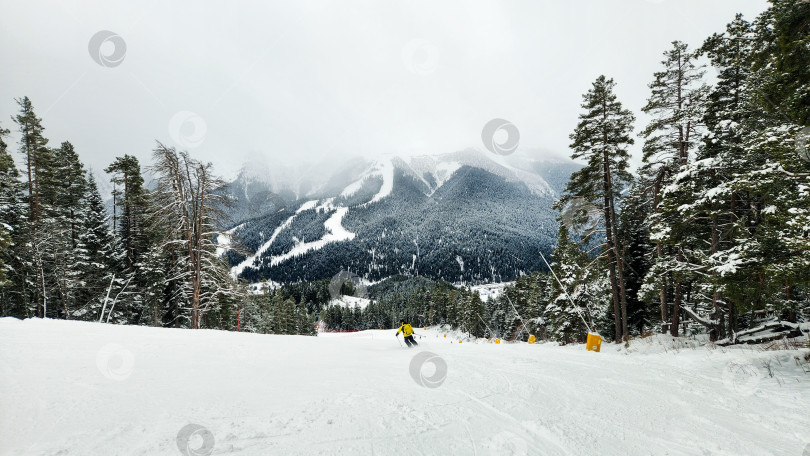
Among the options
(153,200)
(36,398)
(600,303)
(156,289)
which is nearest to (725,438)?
(36,398)

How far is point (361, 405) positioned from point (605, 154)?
17462 millimetres

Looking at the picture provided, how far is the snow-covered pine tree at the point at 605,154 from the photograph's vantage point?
1662 cm

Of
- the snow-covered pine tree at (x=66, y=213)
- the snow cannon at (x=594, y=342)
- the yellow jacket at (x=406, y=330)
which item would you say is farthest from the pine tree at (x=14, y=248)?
the snow cannon at (x=594, y=342)

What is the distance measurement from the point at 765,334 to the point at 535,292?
29.7 m

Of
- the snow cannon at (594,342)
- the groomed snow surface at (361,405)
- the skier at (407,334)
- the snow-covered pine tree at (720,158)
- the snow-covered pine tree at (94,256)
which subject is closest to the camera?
the groomed snow surface at (361,405)

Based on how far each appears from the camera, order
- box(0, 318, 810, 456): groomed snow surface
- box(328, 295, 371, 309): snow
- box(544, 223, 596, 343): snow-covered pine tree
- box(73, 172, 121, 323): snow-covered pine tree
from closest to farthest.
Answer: box(0, 318, 810, 456): groomed snow surface, box(73, 172, 121, 323): snow-covered pine tree, box(544, 223, 596, 343): snow-covered pine tree, box(328, 295, 371, 309): snow

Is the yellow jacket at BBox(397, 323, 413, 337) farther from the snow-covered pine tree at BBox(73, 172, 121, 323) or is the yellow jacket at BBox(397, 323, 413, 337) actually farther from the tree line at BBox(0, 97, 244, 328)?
the snow-covered pine tree at BBox(73, 172, 121, 323)

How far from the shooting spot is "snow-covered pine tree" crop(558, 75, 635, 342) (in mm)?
16625

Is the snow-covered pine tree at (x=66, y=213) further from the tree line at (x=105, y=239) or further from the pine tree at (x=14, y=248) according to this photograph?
the pine tree at (x=14, y=248)

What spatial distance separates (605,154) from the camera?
16.9m

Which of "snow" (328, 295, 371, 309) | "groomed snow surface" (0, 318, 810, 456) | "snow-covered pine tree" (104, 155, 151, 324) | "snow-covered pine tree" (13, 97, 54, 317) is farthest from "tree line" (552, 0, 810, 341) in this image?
"snow" (328, 295, 371, 309)

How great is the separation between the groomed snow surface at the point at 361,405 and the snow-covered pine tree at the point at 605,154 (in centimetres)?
1034

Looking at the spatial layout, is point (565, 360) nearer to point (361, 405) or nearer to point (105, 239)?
point (361, 405)

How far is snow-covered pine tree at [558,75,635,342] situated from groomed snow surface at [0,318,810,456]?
1034cm
